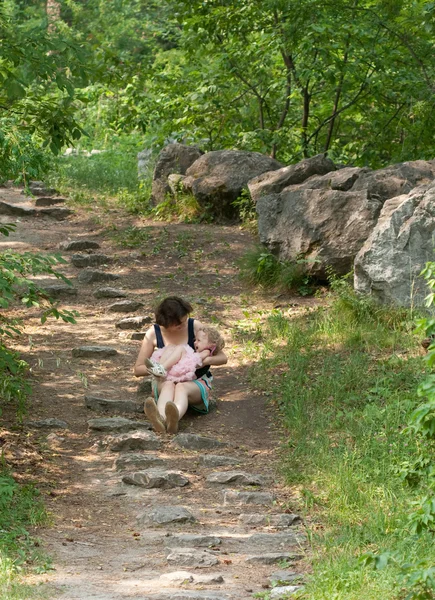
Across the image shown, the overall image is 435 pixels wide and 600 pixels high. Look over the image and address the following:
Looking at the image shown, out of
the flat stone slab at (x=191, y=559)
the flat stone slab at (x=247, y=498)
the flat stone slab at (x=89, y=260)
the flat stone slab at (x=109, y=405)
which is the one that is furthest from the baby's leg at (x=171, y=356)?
the flat stone slab at (x=89, y=260)

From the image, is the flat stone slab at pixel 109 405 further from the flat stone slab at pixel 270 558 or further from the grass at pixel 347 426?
the flat stone slab at pixel 270 558

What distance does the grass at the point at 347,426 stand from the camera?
14.1 ft

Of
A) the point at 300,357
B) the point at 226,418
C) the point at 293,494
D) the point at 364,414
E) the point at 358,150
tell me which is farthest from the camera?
the point at 358,150

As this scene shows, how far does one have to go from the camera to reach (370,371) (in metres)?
7.53

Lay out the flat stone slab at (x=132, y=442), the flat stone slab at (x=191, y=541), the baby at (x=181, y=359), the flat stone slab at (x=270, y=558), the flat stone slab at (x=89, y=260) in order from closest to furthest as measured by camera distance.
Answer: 1. the flat stone slab at (x=270, y=558)
2. the flat stone slab at (x=191, y=541)
3. the flat stone slab at (x=132, y=442)
4. the baby at (x=181, y=359)
5. the flat stone slab at (x=89, y=260)

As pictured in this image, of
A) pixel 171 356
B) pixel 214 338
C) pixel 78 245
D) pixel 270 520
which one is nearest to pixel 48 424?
pixel 171 356

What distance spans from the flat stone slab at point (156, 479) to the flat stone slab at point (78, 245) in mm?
6592

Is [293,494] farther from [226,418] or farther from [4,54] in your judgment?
[4,54]

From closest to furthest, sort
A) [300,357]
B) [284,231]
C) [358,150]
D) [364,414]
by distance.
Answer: [364,414], [300,357], [284,231], [358,150]

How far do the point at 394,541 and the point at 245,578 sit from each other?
80 centimetres

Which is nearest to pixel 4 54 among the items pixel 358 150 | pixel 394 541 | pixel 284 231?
pixel 394 541

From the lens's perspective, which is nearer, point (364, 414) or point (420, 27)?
point (364, 414)

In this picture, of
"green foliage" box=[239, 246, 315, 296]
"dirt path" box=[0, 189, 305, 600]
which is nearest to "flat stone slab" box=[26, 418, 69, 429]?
"dirt path" box=[0, 189, 305, 600]

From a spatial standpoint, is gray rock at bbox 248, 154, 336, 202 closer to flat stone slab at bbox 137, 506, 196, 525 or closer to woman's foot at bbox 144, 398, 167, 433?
woman's foot at bbox 144, 398, 167, 433
